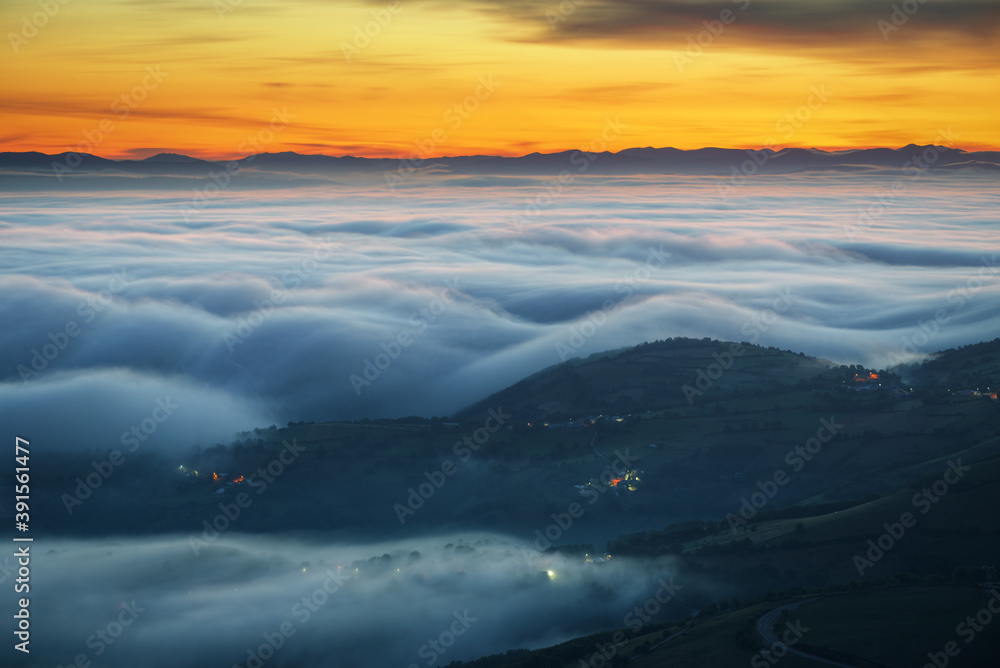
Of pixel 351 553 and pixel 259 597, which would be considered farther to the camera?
pixel 351 553

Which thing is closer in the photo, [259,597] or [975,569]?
[975,569]

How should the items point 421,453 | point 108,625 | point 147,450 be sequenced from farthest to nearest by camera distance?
point 147,450 < point 421,453 < point 108,625

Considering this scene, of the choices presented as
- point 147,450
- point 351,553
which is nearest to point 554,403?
point 351,553

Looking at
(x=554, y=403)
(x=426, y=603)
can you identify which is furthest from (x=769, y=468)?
(x=426, y=603)

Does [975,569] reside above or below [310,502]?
above

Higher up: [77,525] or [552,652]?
[552,652]

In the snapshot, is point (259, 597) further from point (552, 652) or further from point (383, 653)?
point (552, 652)

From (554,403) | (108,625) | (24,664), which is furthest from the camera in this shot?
(554,403)

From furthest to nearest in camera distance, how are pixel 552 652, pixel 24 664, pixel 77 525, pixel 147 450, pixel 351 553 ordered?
pixel 147 450 → pixel 77 525 → pixel 351 553 → pixel 24 664 → pixel 552 652

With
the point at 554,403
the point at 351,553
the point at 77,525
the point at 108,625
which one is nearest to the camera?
the point at 108,625

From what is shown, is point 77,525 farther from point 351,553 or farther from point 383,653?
point 383,653
